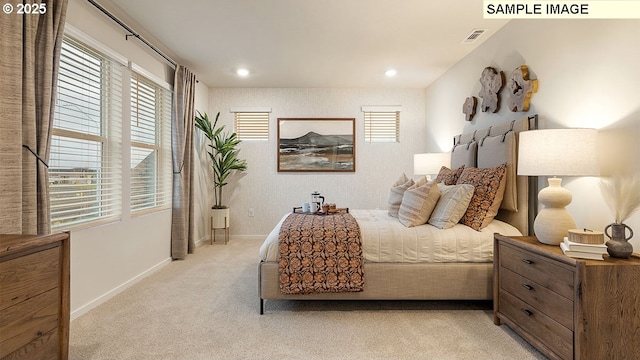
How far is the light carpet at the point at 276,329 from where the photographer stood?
189 cm

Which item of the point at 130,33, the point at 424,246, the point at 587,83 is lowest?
the point at 424,246

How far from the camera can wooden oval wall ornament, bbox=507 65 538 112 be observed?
259 centimetres

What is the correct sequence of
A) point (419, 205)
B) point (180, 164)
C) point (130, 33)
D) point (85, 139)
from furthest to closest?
point (180, 164) → point (130, 33) → point (419, 205) → point (85, 139)

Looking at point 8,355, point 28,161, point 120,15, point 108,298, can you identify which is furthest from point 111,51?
point 8,355

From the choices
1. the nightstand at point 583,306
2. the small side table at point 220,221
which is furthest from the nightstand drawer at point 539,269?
the small side table at point 220,221

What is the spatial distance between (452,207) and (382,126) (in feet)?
9.48

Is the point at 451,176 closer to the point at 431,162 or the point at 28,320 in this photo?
the point at 431,162

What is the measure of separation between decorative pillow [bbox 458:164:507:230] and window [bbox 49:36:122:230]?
3.10 meters

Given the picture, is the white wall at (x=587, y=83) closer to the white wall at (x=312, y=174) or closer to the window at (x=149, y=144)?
the white wall at (x=312, y=174)

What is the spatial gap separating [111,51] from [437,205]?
3.13 meters

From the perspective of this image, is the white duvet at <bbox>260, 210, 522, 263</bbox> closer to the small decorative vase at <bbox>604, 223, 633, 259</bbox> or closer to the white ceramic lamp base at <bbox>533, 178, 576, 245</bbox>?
the white ceramic lamp base at <bbox>533, 178, 576, 245</bbox>

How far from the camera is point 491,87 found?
10.3ft

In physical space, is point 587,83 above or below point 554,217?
above

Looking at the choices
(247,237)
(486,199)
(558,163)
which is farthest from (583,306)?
(247,237)
